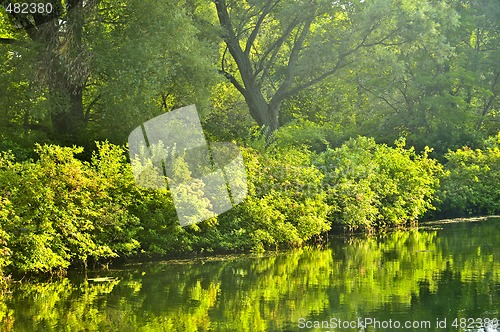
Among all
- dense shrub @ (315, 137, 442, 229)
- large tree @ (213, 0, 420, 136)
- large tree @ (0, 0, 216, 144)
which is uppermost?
large tree @ (213, 0, 420, 136)

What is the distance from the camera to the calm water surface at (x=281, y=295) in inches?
369

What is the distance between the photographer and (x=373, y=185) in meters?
23.5

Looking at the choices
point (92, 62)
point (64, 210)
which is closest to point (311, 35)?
point (92, 62)

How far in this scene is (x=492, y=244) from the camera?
58.4 ft

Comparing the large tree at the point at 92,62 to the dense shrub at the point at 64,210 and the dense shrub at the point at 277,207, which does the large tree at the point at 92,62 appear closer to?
the dense shrub at the point at 277,207

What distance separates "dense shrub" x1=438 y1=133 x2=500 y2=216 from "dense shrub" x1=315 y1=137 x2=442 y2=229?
101cm

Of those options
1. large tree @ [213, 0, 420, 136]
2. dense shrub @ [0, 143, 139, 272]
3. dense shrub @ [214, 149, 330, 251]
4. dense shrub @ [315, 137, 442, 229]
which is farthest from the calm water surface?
large tree @ [213, 0, 420, 136]

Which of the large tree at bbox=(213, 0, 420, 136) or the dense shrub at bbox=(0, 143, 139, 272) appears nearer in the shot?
the dense shrub at bbox=(0, 143, 139, 272)

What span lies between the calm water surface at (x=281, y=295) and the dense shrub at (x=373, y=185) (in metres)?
4.45

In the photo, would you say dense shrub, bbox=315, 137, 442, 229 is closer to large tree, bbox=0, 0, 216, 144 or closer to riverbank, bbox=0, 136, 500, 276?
riverbank, bbox=0, 136, 500, 276

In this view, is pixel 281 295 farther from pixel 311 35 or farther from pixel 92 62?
pixel 311 35

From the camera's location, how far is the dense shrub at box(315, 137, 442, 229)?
70.8 ft

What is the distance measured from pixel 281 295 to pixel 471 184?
1931cm

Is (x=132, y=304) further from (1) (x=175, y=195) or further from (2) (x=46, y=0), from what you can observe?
(2) (x=46, y=0)
